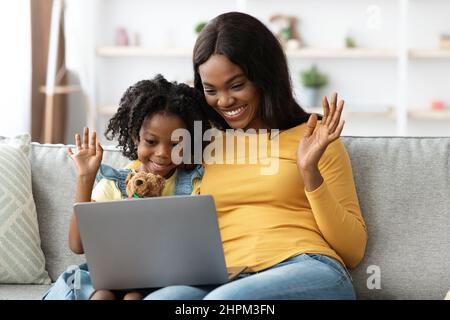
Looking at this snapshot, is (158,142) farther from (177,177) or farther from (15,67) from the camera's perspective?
(15,67)

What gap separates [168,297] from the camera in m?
1.47

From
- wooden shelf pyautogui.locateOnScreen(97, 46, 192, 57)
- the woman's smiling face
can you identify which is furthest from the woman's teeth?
wooden shelf pyautogui.locateOnScreen(97, 46, 192, 57)

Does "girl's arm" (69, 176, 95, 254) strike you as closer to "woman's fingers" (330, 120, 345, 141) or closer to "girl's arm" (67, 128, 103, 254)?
"girl's arm" (67, 128, 103, 254)

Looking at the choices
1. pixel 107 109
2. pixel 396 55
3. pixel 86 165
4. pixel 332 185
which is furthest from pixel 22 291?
pixel 396 55

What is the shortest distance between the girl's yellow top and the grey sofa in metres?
0.11

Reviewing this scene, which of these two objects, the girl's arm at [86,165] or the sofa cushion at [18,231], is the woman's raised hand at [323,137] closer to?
the girl's arm at [86,165]

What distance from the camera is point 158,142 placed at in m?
1.85

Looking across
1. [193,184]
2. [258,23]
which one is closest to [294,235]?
[193,184]

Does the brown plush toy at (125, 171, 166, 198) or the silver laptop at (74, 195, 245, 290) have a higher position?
the brown plush toy at (125, 171, 166, 198)

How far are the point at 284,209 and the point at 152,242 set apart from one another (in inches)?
16.2

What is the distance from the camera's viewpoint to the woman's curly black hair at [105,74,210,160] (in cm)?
187

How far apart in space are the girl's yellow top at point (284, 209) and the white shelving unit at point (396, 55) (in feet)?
9.52
